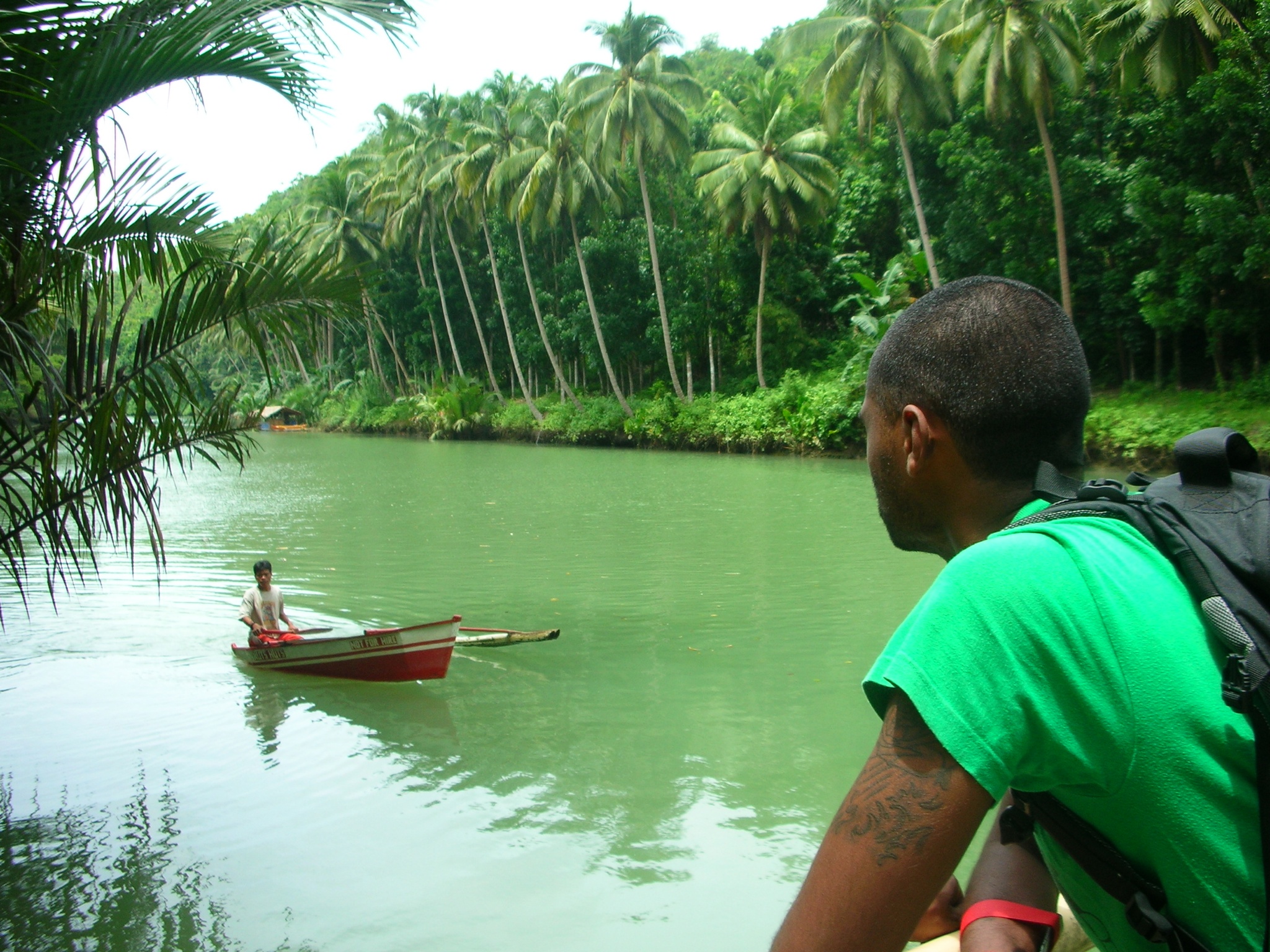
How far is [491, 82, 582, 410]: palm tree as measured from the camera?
3797cm

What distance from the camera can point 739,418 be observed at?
33.2 metres

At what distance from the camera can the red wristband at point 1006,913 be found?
1692 millimetres

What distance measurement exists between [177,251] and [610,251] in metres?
36.9

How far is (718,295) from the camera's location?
39438mm

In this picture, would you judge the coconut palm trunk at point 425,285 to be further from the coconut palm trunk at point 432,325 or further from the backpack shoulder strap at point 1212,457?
the backpack shoulder strap at point 1212,457

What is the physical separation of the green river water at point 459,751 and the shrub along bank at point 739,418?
1020 centimetres

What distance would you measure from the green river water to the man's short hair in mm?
4085

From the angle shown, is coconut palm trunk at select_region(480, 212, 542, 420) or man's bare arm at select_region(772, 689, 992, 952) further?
coconut palm trunk at select_region(480, 212, 542, 420)

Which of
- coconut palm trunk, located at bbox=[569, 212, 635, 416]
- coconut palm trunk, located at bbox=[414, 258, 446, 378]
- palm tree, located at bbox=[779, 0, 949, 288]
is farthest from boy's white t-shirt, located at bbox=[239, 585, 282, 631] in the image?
coconut palm trunk, located at bbox=[414, 258, 446, 378]

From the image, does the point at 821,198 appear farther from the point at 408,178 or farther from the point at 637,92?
the point at 408,178

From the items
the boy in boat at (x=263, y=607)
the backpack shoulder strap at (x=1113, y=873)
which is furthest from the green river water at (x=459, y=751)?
the backpack shoulder strap at (x=1113, y=873)

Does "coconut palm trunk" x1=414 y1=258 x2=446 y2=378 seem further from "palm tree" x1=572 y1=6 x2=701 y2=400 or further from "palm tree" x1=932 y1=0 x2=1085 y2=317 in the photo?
"palm tree" x1=932 y1=0 x2=1085 y2=317

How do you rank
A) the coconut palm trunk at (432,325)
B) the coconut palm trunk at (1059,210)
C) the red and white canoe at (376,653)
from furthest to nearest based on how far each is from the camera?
the coconut palm trunk at (432,325)
the coconut palm trunk at (1059,210)
the red and white canoe at (376,653)

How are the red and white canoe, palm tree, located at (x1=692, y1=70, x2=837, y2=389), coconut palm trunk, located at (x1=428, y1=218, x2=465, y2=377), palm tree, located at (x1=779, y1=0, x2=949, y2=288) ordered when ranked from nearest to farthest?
1. the red and white canoe
2. palm tree, located at (x1=779, y1=0, x2=949, y2=288)
3. palm tree, located at (x1=692, y1=70, x2=837, y2=389)
4. coconut palm trunk, located at (x1=428, y1=218, x2=465, y2=377)
